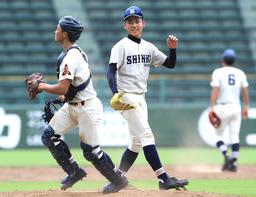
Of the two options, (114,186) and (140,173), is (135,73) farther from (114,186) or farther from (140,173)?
(140,173)

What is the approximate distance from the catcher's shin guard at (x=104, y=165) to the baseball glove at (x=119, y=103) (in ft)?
1.88

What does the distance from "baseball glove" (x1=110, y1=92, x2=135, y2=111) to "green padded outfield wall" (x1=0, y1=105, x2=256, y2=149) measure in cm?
1020

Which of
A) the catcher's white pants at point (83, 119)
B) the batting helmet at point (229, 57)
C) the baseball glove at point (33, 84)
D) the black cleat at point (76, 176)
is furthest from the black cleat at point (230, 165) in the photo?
the baseball glove at point (33, 84)

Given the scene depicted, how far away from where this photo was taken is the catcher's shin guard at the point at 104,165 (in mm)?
8852

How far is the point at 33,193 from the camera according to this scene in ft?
29.7

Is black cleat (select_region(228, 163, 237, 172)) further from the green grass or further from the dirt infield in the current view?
the green grass

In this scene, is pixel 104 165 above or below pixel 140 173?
above

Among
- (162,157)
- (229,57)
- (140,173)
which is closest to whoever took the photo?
(140,173)

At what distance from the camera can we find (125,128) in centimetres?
1966

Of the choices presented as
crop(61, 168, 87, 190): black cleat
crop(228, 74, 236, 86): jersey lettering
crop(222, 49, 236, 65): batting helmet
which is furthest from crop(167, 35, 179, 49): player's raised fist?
crop(228, 74, 236, 86): jersey lettering

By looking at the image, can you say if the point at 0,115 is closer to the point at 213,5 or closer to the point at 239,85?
the point at 239,85

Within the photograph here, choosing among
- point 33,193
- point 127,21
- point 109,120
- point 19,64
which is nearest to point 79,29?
point 127,21

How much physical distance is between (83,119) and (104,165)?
0.60 metres

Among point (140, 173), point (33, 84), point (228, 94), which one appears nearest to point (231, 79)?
point (228, 94)
